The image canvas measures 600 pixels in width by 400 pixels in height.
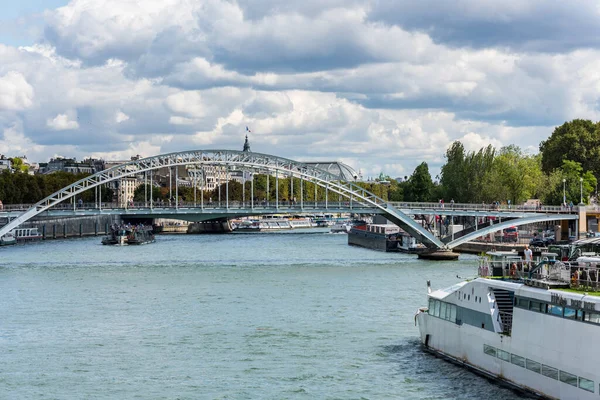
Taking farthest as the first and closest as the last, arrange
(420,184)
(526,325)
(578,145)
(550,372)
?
(420,184) < (578,145) < (526,325) < (550,372)

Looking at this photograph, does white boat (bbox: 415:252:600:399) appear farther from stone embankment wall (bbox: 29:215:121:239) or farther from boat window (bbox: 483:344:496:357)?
stone embankment wall (bbox: 29:215:121:239)

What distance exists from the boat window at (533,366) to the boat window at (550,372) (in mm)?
171

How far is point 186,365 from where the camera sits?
22.7 metres

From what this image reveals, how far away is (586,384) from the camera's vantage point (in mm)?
16625

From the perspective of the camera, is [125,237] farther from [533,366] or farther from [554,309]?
[554,309]

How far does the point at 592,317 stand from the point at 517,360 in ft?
8.44

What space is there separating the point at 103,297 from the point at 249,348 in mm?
12421

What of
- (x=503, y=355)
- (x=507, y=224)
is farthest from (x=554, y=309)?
(x=507, y=224)

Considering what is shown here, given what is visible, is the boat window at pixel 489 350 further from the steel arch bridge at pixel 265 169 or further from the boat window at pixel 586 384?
the steel arch bridge at pixel 265 169

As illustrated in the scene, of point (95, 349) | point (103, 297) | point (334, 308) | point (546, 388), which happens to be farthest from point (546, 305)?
point (103, 297)

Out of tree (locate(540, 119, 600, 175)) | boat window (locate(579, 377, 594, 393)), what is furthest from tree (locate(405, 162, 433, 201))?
boat window (locate(579, 377, 594, 393))

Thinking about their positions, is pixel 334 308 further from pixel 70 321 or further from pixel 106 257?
pixel 106 257

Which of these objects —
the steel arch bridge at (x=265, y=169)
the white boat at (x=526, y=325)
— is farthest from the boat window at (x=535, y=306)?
the steel arch bridge at (x=265, y=169)

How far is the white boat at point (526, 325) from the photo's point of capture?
17.0 m
